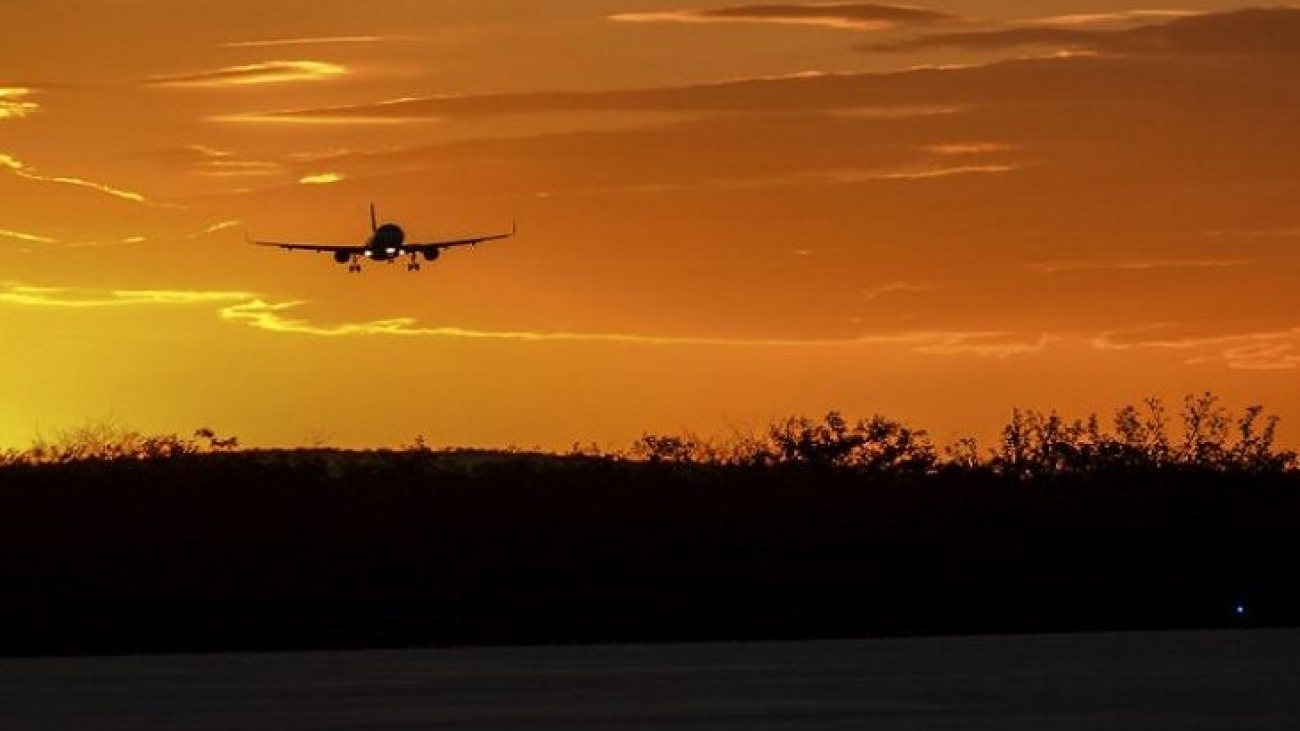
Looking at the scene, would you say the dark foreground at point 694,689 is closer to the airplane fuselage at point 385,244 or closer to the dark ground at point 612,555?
the dark ground at point 612,555

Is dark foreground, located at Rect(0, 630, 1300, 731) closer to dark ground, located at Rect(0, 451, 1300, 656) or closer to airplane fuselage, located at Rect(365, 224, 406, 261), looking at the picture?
dark ground, located at Rect(0, 451, 1300, 656)

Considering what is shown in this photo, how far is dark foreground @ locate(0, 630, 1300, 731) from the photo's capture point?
4975 cm

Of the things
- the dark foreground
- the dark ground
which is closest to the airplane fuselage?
the dark ground

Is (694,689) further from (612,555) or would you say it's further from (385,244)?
(385,244)

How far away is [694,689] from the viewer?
5791 centimetres

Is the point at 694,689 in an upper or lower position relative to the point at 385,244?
lower

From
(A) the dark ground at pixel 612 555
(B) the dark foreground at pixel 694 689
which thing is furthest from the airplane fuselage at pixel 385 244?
(B) the dark foreground at pixel 694 689

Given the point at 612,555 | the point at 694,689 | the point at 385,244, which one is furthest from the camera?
the point at 385,244

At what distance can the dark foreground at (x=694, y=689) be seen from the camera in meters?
49.8

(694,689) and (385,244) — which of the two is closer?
(694,689)

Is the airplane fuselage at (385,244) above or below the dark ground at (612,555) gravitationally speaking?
above

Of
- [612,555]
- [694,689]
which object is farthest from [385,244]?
[694,689]

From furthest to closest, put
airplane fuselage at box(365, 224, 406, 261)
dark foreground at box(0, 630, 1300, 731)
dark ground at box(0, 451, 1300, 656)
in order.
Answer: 1. airplane fuselage at box(365, 224, 406, 261)
2. dark ground at box(0, 451, 1300, 656)
3. dark foreground at box(0, 630, 1300, 731)

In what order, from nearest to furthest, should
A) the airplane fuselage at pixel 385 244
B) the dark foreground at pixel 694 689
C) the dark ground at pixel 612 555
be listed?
the dark foreground at pixel 694 689 < the dark ground at pixel 612 555 < the airplane fuselage at pixel 385 244
